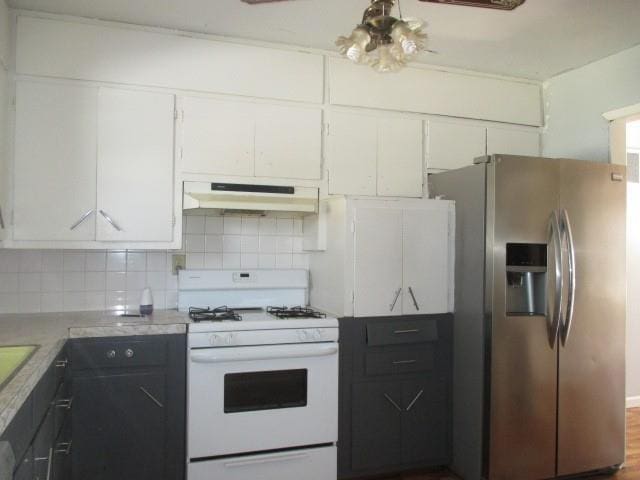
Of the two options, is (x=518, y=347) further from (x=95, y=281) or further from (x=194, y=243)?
(x=95, y=281)

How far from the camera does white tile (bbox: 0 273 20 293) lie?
2.61 metres

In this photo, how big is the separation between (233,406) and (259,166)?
4.21ft

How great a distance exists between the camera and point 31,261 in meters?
2.66

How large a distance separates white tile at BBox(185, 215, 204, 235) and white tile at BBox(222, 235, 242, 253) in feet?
0.50

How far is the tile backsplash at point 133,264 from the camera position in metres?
2.64

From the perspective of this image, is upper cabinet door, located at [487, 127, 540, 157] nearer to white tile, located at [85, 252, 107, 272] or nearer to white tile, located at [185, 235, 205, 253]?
white tile, located at [185, 235, 205, 253]

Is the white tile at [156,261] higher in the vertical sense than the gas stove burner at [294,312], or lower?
higher

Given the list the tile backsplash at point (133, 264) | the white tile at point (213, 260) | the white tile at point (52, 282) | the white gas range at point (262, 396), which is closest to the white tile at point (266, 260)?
the tile backsplash at point (133, 264)

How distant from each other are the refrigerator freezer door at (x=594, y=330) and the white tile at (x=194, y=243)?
204 cm

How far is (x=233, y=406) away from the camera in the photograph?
92.9 inches

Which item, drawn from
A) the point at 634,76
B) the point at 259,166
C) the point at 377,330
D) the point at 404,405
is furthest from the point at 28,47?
the point at 634,76

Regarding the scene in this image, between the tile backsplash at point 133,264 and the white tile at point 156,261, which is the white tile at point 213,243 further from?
the white tile at point 156,261

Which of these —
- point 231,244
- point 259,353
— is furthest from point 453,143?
point 259,353

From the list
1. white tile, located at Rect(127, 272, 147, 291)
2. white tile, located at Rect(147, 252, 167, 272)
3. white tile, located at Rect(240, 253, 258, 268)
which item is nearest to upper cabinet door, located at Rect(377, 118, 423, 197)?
white tile, located at Rect(240, 253, 258, 268)
